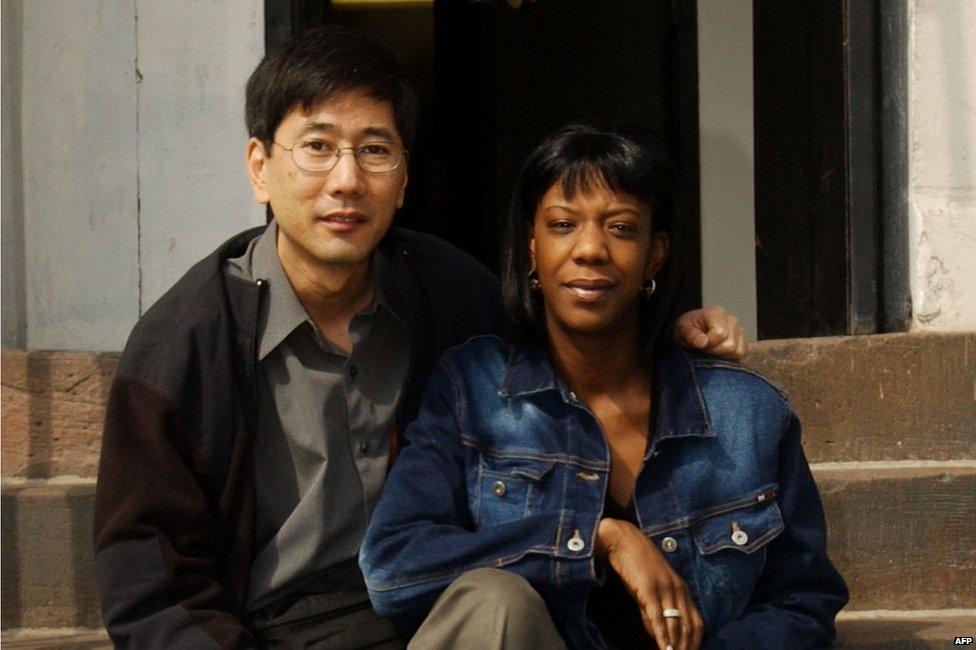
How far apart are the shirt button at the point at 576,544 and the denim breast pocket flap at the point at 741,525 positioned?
9.7 inches

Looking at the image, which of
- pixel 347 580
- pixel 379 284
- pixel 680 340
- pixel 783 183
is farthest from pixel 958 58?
pixel 347 580

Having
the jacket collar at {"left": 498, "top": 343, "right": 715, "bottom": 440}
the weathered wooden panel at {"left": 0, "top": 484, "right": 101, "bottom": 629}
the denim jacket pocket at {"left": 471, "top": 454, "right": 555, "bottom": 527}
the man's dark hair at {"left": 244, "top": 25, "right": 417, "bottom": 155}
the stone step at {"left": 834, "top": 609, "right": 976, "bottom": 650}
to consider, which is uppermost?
the man's dark hair at {"left": 244, "top": 25, "right": 417, "bottom": 155}

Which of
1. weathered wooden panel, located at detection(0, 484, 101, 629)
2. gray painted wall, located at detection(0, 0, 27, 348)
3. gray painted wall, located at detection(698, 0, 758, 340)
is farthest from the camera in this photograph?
gray painted wall, located at detection(698, 0, 758, 340)

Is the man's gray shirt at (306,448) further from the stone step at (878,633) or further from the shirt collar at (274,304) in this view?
the stone step at (878,633)

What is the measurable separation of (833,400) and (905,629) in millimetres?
699

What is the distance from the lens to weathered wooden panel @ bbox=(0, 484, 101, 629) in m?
3.37

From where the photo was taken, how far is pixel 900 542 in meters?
3.39

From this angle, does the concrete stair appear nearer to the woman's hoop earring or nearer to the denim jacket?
the denim jacket

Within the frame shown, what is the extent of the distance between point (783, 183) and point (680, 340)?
81.4 inches

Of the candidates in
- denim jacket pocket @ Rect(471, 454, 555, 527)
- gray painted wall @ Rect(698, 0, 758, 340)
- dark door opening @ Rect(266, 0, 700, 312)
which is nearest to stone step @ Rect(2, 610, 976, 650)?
denim jacket pocket @ Rect(471, 454, 555, 527)

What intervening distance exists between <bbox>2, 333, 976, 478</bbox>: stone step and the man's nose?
1238mm

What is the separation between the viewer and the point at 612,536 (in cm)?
247

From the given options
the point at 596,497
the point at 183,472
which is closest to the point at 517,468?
the point at 596,497

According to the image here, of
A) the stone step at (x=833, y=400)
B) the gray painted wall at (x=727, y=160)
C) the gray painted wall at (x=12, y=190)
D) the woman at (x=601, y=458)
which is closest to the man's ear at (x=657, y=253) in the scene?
the woman at (x=601, y=458)
